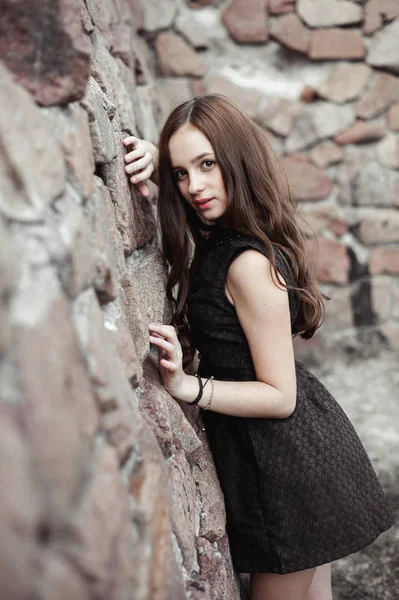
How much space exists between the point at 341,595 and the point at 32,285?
1.67m

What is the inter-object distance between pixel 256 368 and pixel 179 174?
545mm

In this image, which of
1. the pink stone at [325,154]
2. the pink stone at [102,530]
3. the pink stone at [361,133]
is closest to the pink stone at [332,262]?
the pink stone at [325,154]

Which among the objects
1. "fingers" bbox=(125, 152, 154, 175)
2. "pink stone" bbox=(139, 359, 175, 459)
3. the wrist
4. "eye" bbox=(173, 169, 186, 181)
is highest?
"fingers" bbox=(125, 152, 154, 175)

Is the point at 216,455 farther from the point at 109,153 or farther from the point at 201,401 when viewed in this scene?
the point at 109,153

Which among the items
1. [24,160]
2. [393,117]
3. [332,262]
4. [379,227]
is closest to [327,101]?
[393,117]

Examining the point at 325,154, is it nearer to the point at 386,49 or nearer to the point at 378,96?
the point at 378,96

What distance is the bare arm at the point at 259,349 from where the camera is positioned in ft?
4.67

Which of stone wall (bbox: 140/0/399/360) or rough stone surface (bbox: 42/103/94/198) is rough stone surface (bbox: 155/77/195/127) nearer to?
stone wall (bbox: 140/0/399/360)

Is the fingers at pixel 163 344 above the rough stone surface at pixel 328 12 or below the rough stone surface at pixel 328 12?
below

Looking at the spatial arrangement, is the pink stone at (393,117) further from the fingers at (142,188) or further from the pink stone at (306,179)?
the fingers at (142,188)

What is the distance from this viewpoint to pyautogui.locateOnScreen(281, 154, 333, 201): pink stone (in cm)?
323

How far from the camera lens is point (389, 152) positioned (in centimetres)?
323

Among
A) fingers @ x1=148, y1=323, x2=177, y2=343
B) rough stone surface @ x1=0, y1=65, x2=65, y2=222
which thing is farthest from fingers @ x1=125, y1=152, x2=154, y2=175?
rough stone surface @ x1=0, y1=65, x2=65, y2=222

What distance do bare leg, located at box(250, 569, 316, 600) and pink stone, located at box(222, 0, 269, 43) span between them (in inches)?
98.2
